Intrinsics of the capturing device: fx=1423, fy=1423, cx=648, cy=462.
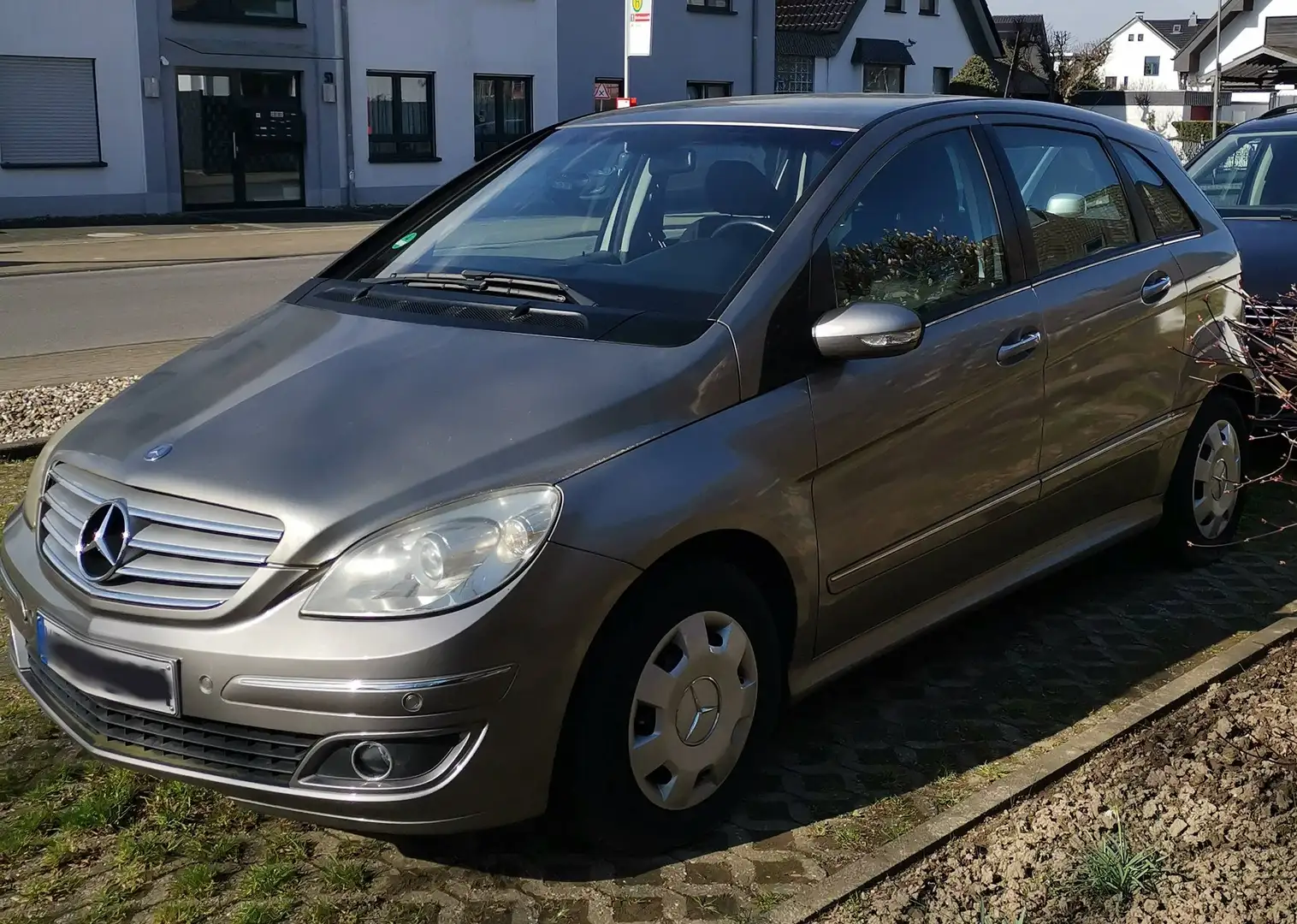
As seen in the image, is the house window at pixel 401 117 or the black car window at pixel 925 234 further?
the house window at pixel 401 117

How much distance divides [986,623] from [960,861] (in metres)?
1.89

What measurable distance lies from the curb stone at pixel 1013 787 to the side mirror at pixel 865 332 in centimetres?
115

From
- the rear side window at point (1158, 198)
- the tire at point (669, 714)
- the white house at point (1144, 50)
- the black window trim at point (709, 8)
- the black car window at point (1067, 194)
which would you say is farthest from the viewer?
the white house at point (1144, 50)

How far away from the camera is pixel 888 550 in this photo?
3.90 m

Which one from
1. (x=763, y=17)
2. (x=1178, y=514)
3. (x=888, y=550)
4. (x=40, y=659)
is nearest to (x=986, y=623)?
(x=1178, y=514)

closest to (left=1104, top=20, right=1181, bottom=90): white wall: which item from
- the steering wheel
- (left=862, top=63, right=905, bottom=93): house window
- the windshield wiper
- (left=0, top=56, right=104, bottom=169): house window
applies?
(left=862, top=63, right=905, bottom=93): house window

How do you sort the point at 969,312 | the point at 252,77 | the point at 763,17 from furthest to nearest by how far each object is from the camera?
the point at 763,17 < the point at 252,77 < the point at 969,312

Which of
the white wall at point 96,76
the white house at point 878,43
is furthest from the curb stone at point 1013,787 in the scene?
the white house at point 878,43

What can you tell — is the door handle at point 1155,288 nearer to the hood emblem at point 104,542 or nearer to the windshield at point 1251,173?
the hood emblem at point 104,542

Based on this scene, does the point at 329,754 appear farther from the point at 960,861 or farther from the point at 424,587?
the point at 960,861

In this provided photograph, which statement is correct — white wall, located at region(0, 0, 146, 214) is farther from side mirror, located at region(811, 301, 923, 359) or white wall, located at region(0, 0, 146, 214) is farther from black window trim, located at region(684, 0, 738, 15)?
side mirror, located at region(811, 301, 923, 359)

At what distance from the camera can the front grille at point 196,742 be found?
9.81 feet

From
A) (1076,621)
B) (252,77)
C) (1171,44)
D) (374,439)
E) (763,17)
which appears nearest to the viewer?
(374,439)

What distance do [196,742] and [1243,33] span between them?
68156 millimetres
